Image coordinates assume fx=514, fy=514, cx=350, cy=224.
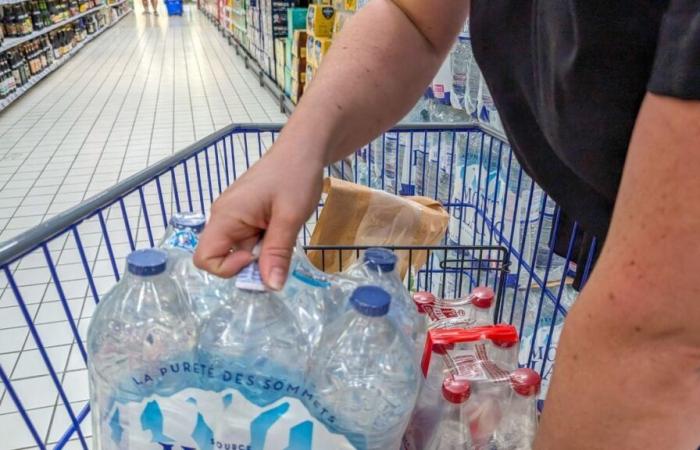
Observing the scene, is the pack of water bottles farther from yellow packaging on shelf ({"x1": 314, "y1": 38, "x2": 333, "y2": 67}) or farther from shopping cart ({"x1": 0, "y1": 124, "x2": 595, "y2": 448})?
yellow packaging on shelf ({"x1": 314, "y1": 38, "x2": 333, "y2": 67})

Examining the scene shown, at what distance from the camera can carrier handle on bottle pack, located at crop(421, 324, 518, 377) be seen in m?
0.92

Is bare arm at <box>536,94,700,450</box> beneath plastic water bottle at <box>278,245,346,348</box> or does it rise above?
above

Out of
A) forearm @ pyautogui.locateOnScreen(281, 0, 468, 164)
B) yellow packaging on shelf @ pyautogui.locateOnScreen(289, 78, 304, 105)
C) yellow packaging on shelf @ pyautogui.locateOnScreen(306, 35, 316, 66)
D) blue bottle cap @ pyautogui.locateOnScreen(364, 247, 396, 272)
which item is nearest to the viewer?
forearm @ pyautogui.locateOnScreen(281, 0, 468, 164)

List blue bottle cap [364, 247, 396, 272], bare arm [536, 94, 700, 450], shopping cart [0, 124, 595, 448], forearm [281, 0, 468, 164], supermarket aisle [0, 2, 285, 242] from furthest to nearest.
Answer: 1. supermarket aisle [0, 2, 285, 242]
2. shopping cart [0, 124, 595, 448]
3. blue bottle cap [364, 247, 396, 272]
4. forearm [281, 0, 468, 164]
5. bare arm [536, 94, 700, 450]

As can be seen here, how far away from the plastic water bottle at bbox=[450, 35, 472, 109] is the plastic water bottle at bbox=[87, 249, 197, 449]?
1.57 m

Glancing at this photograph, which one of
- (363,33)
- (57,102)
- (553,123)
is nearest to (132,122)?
(57,102)

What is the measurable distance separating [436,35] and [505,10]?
0.22 m

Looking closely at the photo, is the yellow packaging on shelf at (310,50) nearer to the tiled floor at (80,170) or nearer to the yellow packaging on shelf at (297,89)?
the yellow packaging on shelf at (297,89)

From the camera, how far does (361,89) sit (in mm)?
818

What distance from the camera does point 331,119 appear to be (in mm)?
767

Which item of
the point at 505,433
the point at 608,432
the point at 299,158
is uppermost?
the point at 299,158

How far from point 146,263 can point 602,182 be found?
0.58 m

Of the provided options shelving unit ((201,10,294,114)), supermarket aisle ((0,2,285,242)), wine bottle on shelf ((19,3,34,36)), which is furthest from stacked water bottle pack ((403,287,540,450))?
wine bottle on shelf ((19,3,34,36))

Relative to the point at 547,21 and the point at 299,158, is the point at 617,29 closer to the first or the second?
the point at 547,21
